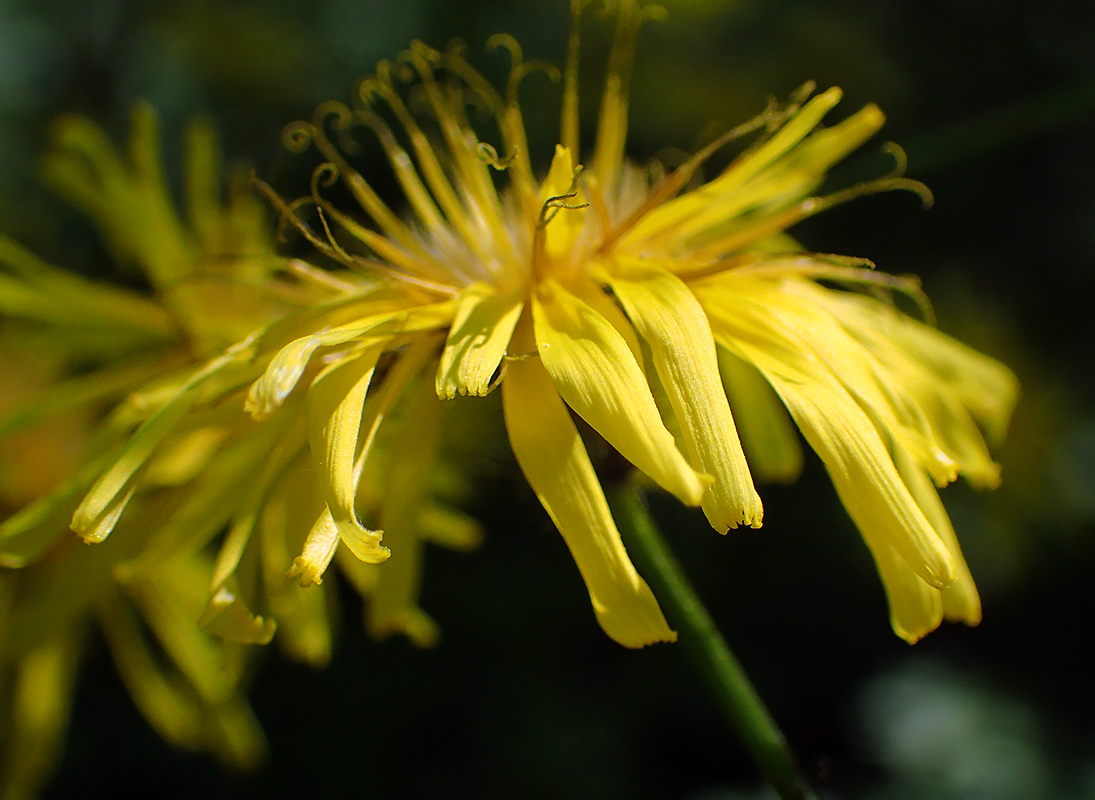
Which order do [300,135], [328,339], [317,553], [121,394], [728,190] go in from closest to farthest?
1. [317,553]
2. [328,339]
3. [728,190]
4. [300,135]
5. [121,394]

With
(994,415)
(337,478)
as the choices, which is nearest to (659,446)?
(337,478)

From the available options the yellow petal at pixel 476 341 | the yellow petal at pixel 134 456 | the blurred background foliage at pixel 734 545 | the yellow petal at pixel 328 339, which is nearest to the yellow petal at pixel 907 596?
the yellow petal at pixel 476 341

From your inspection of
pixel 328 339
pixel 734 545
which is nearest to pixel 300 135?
pixel 328 339

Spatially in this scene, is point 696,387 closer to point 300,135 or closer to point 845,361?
point 845,361

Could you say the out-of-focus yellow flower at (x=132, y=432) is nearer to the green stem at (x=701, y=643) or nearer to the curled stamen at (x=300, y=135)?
the curled stamen at (x=300, y=135)

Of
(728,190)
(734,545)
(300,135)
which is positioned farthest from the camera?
(734,545)

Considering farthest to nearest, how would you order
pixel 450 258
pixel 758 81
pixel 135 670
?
pixel 758 81 < pixel 135 670 < pixel 450 258

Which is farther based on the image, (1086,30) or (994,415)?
(1086,30)

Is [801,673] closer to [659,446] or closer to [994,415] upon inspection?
[994,415]
